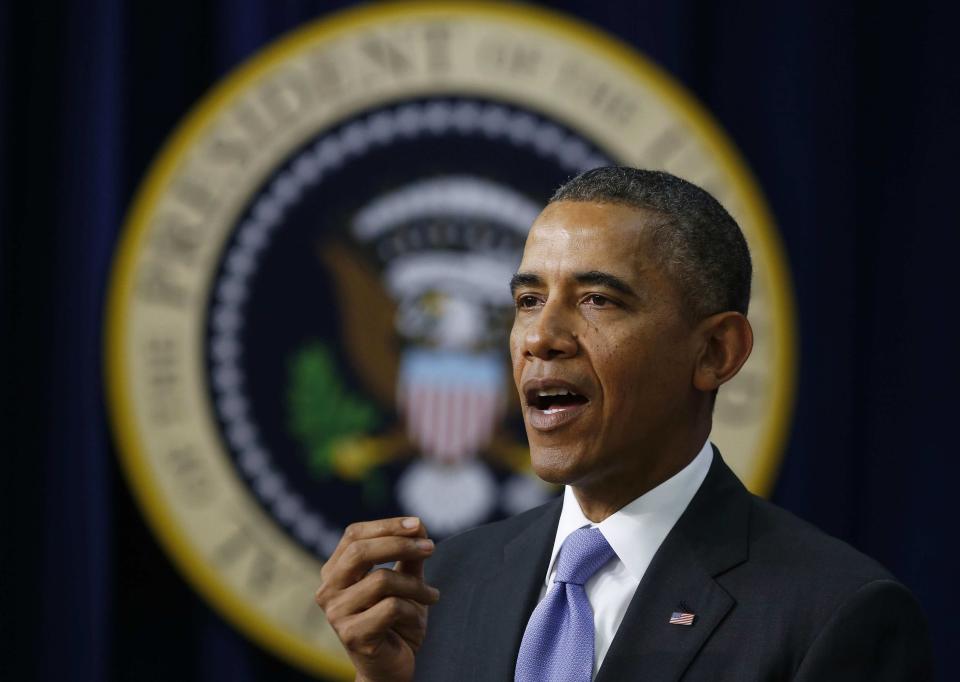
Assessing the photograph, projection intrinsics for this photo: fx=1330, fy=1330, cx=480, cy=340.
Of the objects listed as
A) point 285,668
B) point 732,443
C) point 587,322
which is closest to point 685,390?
point 587,322

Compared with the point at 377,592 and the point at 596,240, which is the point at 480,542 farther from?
the point at 596,240

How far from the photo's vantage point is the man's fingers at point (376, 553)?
4.49 ft

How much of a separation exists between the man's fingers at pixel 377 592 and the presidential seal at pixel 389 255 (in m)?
1.38

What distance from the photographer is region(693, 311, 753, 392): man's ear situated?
1494 millimetres

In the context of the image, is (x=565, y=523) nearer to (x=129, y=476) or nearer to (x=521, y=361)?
(x=521, y=361)

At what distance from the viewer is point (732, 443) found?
2.77 meters

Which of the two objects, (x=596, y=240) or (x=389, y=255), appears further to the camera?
(x=389, y=255)

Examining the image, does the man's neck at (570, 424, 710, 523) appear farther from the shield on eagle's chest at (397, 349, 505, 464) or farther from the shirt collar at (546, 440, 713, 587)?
the shield on eagle's chest at (397, 349, 505, 464)

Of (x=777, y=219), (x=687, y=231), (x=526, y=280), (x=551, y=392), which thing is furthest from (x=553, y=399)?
(x=777, y=219)

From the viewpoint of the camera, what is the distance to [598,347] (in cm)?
144

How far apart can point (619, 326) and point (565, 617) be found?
32 centimetres

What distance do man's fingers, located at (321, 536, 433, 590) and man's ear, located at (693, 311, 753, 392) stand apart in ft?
1.21

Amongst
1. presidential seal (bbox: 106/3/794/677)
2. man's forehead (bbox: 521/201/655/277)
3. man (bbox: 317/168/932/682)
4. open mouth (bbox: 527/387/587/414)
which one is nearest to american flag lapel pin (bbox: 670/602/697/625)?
man (bbox: 317/168/932/682)

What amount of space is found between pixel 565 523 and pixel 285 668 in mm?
1438
